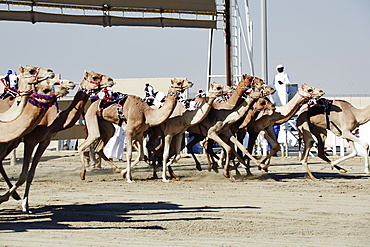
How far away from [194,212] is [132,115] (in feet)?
17.7

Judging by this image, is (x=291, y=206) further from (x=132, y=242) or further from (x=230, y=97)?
(x=230, y=97)

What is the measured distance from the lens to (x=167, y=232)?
8125 millimetres

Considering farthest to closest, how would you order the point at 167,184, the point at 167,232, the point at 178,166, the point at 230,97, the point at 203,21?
the point at 203,21, the point at 178,166, the point at 230,97, the point at 167,184, the point at 167,232

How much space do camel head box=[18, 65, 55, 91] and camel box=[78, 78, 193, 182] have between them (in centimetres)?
589

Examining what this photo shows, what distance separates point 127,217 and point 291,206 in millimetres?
2802

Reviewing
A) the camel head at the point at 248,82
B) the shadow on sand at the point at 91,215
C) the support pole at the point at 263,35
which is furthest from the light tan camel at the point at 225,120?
the support pole at the point at 263,35

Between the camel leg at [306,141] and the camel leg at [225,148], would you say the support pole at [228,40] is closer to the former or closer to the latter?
the camel leg at [306,141]

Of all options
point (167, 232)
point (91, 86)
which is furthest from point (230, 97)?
point (167, 232)

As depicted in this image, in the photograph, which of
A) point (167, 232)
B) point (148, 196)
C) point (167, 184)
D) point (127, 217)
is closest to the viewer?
point (167, 232)

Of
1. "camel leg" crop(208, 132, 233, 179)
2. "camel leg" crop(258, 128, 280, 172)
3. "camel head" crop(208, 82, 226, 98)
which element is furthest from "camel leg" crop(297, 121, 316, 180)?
"camel head" crop(208, 82, 226, 98)

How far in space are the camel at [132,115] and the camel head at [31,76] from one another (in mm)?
5889

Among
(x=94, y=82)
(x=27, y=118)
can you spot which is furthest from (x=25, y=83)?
(x=94, y=82)

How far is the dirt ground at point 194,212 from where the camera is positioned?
7.71 m

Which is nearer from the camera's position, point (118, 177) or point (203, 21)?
point (118, 177)
